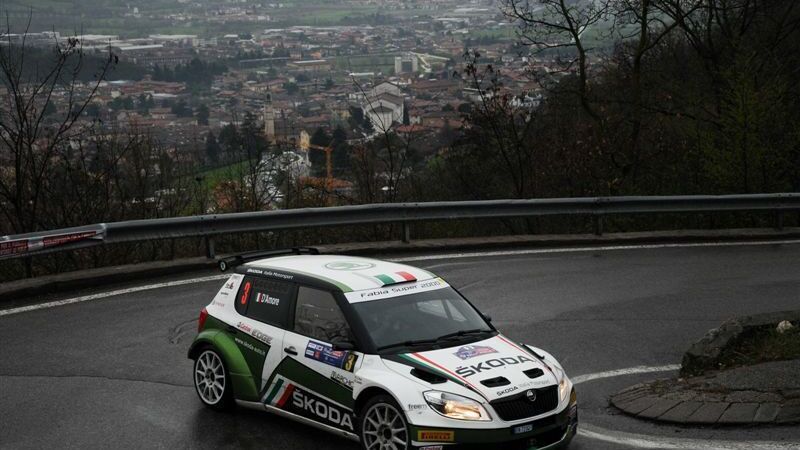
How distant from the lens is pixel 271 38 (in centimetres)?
6819

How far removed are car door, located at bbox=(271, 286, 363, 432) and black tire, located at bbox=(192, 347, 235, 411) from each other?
0.58 m

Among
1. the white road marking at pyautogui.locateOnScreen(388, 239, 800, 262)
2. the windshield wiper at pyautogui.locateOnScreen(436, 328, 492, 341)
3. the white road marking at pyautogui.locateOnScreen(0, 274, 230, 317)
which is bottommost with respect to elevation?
the white road marking at pyautogui.locateOnScreen(388, 239, 800, 262)

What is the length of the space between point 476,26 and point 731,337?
55494 millimetres

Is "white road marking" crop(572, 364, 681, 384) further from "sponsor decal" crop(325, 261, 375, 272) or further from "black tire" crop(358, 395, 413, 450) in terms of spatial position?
"black tire" crop(358, 395, 413, 450)

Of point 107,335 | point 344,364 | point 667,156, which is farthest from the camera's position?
point 667,156

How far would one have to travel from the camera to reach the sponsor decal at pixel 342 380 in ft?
25.3

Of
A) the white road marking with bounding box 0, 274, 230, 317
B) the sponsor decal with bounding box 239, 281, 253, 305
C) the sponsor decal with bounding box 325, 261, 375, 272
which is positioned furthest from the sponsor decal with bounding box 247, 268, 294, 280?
the white road marking with bounding box 0, 274, 230, 317

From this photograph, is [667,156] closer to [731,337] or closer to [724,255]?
[724,255]

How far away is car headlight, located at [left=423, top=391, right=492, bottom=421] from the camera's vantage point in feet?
23.2

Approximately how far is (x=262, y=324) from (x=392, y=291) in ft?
3.88

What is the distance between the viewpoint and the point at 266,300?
8.75 m

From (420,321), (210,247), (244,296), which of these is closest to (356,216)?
(210,247)

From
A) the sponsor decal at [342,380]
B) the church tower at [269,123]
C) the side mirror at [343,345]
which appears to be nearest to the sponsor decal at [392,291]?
the side mirror at [343,345]

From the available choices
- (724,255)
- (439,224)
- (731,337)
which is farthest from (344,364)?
(439,224)
